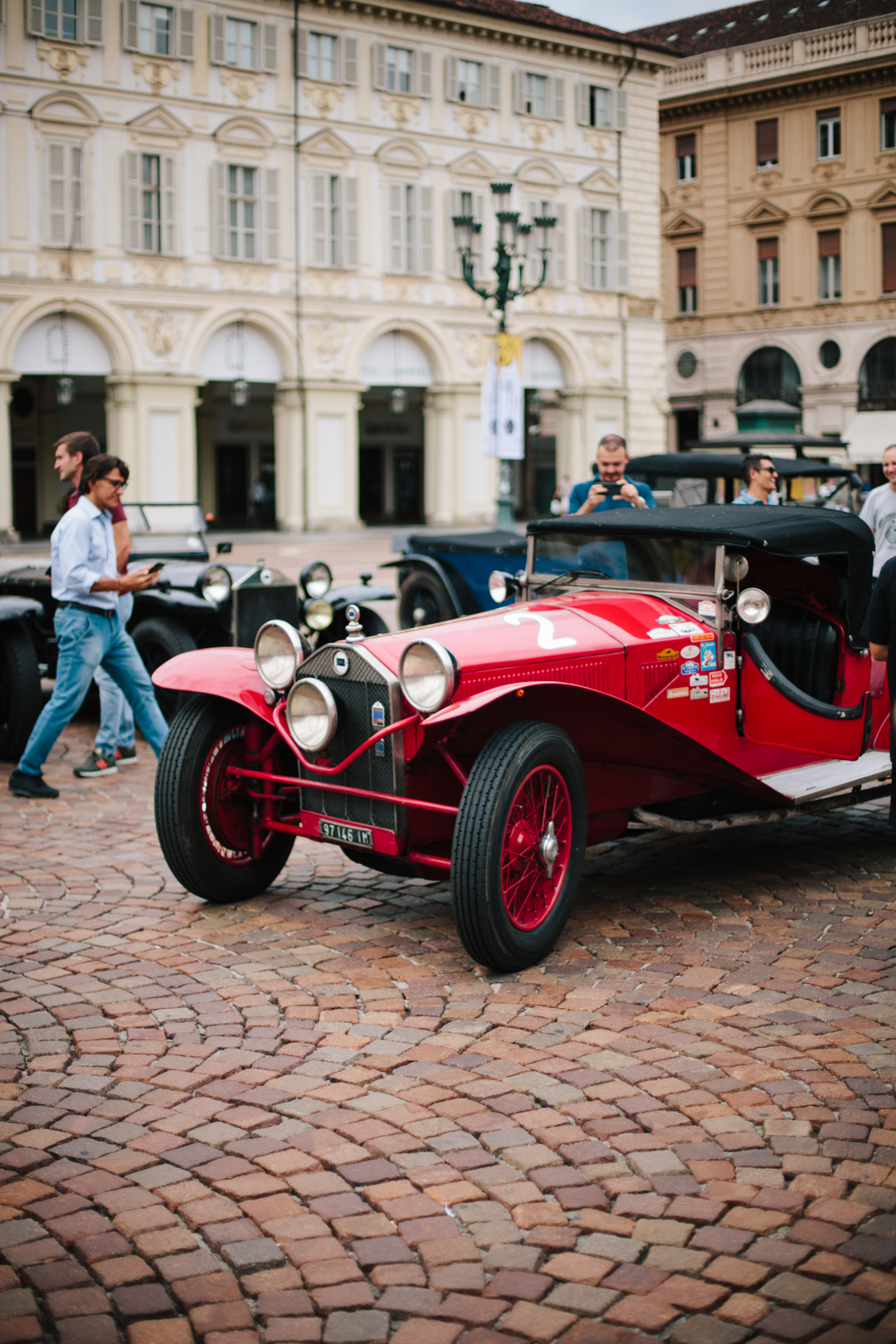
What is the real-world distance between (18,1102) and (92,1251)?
818 millimetres

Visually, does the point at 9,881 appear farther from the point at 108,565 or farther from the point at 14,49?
the point at 14,49

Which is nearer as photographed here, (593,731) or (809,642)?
(593,731)

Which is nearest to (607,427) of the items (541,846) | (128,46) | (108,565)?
(128,46)

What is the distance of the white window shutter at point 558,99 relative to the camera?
34.1 meters

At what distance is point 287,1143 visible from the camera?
3346 mm

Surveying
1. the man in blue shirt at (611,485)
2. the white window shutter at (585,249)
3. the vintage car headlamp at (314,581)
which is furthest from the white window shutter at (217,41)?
the man in blue shirt at (611,485)

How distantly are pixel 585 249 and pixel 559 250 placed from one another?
1.05 m


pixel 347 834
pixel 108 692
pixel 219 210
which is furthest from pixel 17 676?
pixel 219 210

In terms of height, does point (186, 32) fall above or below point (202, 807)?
above

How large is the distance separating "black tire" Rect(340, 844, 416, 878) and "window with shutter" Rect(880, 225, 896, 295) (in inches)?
1608

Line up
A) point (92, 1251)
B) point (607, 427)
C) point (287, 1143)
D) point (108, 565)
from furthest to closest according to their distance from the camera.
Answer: point (607, 427), point (108, 565), point (287, 1143), point (92, 1251)

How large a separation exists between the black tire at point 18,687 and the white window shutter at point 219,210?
22.5 meters

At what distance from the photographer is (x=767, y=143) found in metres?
43.4

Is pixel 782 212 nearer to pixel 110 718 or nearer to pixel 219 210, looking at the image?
pixel 219 210
